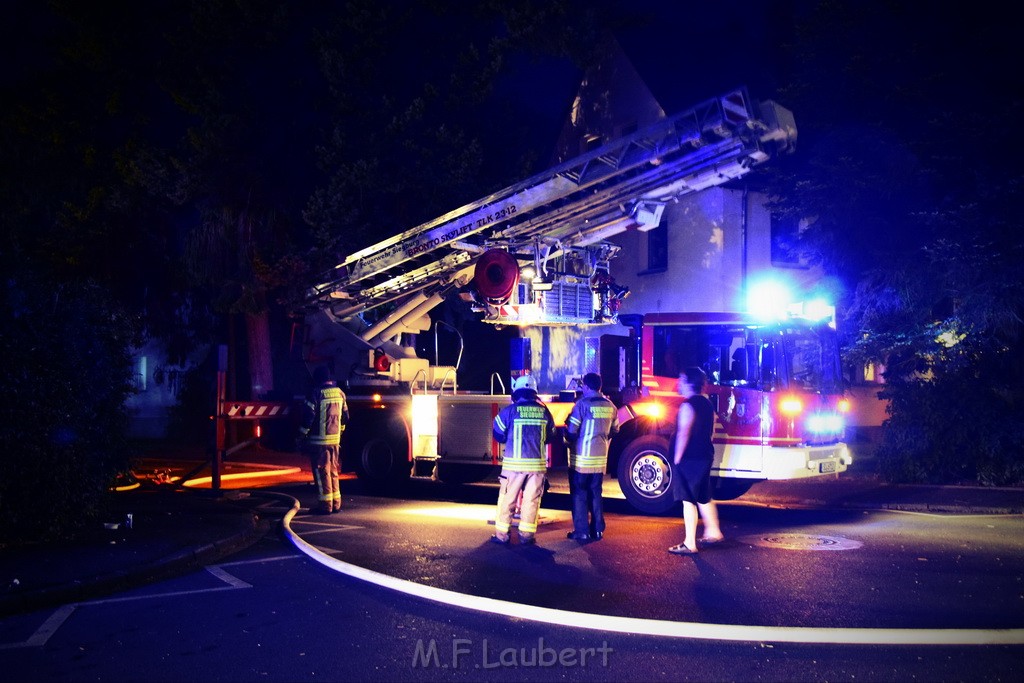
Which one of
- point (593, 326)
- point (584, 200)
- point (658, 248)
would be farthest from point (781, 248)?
point (584, 200)

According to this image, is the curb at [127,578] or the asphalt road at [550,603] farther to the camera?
the curb at [127,578]

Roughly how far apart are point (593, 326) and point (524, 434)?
4475mm

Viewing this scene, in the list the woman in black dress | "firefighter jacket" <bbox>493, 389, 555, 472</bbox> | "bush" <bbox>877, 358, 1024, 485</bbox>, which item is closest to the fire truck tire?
"firefighter jacket" <bbox>493, 389, 555, 472</bbox>

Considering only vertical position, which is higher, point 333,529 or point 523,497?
point 523,497

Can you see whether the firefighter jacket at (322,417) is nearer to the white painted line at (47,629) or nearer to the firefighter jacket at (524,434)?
the firefighter jacket at (524,434)

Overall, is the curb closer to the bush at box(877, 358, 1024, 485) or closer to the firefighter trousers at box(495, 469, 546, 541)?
the firefighter trousers at box(495, 469, 546, 541)

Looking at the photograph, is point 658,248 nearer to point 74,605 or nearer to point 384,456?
point 384,456

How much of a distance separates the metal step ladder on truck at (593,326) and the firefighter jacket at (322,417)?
2.03 meters

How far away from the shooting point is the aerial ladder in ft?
33.9

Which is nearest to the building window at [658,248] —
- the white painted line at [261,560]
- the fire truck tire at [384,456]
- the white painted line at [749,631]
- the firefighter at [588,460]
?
the fire truck tire at [384,456]

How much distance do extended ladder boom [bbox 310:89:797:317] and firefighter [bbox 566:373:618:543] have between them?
2969 mm

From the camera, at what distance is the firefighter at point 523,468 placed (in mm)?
9133

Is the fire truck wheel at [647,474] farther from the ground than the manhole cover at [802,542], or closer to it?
farther from the ground

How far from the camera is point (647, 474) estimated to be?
1117 centimetres
